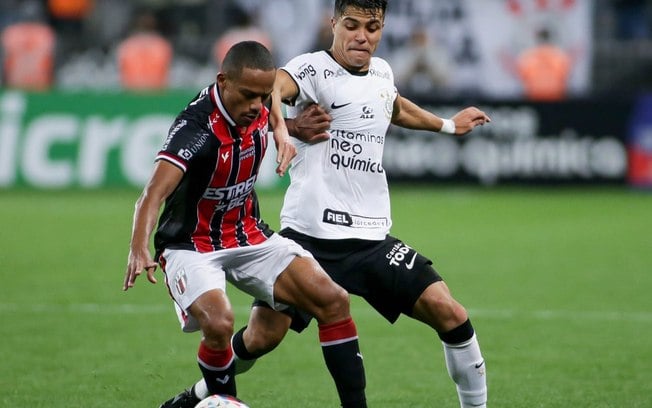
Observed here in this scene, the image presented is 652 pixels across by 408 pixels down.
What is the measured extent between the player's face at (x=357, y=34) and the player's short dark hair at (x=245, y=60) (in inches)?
28.1

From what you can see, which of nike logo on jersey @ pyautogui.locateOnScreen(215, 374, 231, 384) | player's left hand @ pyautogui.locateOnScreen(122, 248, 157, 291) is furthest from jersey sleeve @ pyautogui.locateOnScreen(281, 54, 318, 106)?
nike logo on jersey @ pyautogui.locateOnScreen(215, 374, 231, 384)

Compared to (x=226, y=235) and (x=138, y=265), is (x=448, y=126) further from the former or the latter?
(x=138, y=265)

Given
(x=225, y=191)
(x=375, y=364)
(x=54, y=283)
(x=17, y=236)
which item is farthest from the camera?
(x=17, y=236)

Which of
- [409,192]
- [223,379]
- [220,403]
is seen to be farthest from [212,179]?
[409,192]

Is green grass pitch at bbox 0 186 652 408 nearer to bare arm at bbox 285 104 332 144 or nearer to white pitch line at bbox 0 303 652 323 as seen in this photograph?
white pitch line at bbox 0 303 652 323

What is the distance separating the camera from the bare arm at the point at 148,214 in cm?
561

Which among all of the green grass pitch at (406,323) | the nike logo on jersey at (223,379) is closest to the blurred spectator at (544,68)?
the green grass pitch at (406,323)

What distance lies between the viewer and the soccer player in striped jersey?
5.93 meters

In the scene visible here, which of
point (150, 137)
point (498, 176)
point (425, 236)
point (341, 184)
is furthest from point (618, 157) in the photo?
point (341, 184)

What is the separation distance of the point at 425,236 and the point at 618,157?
5380mm

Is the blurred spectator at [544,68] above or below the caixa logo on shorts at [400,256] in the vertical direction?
below

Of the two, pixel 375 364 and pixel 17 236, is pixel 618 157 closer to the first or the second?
pixel 17 236

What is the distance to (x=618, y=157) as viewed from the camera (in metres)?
18.4

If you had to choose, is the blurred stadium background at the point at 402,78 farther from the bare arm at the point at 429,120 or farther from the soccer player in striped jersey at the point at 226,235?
the soccer player in striped jersey at the point at 226,235
